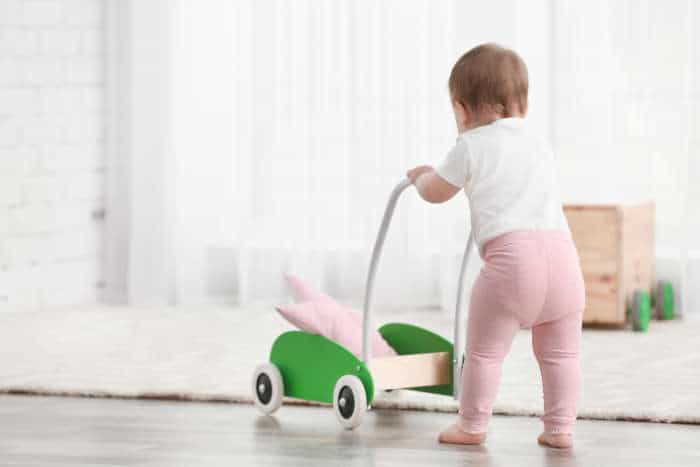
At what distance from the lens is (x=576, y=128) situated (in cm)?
466

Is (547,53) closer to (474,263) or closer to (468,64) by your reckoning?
(474,263)

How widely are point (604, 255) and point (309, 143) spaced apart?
3.68ft

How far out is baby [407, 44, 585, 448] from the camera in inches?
102

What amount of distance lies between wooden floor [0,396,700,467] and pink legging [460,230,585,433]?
0.09m

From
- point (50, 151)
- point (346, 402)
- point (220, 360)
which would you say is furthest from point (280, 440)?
point (50, 151)

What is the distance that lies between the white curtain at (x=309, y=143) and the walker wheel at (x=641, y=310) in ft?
2.14

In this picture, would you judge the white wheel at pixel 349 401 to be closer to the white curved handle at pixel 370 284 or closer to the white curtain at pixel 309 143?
the white curved handle at pixel 370 284

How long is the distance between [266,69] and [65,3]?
27.7 inches

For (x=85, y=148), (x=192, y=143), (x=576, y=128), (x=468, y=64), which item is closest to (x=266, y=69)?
(x=192, y=143)

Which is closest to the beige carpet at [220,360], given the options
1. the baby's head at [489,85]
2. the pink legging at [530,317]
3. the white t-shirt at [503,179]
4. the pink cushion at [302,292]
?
the pink cushion at [302,292]

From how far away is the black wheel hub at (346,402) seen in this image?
9.17 ft

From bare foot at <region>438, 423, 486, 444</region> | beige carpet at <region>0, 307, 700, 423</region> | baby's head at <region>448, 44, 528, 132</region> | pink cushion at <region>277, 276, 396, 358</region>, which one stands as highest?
baby's head at <region>448, 44, 528, 132</region>

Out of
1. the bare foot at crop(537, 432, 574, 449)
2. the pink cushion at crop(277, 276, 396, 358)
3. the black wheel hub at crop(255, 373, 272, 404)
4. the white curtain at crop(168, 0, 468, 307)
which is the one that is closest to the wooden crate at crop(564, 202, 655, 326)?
the white curtain at crop(168, 0, 468, 307)

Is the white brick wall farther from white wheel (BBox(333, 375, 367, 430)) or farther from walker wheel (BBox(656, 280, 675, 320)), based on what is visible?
white wheel (BBox(333, 375, 367, 430))
